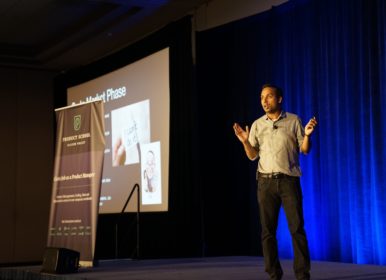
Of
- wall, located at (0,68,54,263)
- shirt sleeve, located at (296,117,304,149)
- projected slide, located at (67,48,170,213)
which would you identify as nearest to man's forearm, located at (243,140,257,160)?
shirt sleeve, located at (296,117,304,149)

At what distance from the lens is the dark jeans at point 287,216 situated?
346 cm

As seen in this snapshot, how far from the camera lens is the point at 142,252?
8.26 meters

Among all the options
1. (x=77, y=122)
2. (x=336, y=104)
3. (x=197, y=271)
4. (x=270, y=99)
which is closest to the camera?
(x=270, y=99)

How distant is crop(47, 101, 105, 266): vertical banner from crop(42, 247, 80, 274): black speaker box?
0.73 ft

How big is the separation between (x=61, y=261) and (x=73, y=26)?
4.91m

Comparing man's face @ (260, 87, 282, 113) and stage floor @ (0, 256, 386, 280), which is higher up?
man's face @ (260, 87, 282, 113)

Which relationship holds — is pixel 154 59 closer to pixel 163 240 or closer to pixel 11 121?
pixel 163 240

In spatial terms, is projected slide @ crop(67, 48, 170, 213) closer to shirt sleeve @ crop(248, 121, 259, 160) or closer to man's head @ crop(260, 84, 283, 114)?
shirt sleeve @ crop(248, 121, 259, 160)

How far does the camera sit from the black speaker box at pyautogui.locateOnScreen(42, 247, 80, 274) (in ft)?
15.8

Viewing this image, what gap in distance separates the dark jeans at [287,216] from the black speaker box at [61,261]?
6.21ft

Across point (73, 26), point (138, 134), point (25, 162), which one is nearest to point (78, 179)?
point (138, 134)

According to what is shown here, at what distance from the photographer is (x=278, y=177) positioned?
3.56 meters

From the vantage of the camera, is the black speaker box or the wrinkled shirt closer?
the wrinkled shirt

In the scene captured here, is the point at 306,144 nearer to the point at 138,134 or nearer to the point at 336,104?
the point at 336,104
